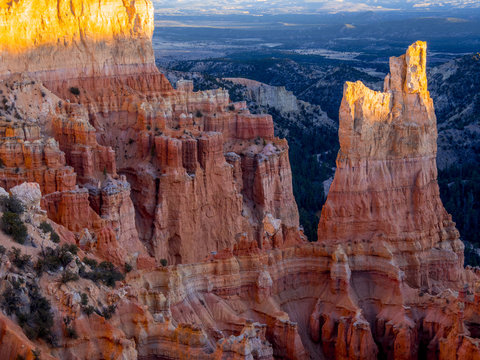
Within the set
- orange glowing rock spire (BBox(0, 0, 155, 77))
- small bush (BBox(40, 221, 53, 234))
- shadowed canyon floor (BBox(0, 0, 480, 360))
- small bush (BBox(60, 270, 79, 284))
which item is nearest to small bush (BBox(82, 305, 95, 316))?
shadowed canyon floor (BBox(0, 0, 480, 360))

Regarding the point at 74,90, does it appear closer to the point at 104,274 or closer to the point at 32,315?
the point at 104,274

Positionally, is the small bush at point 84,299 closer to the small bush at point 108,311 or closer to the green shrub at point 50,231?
the small bush at point 108,311

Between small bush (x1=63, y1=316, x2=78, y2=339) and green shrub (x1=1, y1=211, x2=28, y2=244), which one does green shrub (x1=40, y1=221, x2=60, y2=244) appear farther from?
small bush (x1=63, y1=316, x2=78, y2=339)

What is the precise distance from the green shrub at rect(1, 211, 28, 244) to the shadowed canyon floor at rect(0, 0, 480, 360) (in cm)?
36

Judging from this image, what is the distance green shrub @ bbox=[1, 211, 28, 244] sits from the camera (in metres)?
22.9

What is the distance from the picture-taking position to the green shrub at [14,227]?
22.9 m

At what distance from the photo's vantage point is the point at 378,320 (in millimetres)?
32500

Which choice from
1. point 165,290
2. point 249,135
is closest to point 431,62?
point 249,135

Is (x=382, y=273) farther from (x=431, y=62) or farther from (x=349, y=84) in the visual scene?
(x=431, y=62)

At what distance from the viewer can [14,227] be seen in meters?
23.0

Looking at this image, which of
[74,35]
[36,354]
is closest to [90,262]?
[36,354]

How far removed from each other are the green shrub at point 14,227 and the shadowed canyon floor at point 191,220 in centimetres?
36

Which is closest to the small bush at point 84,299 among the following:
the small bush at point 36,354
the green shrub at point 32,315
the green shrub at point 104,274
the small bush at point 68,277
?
the small bush at point 68,277

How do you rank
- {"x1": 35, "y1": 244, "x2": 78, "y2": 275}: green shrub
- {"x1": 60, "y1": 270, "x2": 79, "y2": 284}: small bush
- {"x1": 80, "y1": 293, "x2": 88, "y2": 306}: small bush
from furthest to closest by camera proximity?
1. {"x1": 35, "y1": 244, "x2": 78, "y2": 275}: green shrub
2. {"x1": 60, "y1": 270, "x2": 79, "y2": 284}: small bush
3. {"x1": 80, "y1": 293, "x2": 88, "y2": 306}: small bush
